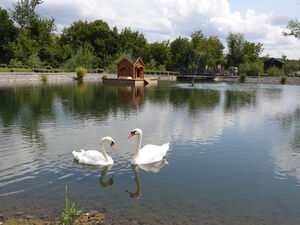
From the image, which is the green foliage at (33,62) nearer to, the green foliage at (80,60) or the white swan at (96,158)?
the green foliage at (80,60)

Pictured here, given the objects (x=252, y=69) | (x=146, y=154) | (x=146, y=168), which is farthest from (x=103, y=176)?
(x=252, y=69)

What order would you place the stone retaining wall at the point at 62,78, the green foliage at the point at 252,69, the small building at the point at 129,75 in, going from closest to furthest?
the stone retaining wall at the point at 62,78
the small building at the point at 129,75
the green foliage at the point at 252,69

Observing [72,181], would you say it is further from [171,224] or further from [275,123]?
[275,123]

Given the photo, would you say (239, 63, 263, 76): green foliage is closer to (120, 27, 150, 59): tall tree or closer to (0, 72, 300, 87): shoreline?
(0, 72, 300, 87): shoreline

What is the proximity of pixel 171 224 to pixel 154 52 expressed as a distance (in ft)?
359

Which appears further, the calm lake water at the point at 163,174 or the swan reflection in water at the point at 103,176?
the swan reflection in water at the point at 103,176

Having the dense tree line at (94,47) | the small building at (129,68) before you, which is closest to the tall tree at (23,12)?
the dense tree line at (94,47)

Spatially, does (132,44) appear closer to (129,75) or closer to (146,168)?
(129,75)

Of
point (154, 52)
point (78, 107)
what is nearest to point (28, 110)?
point (78, 107)

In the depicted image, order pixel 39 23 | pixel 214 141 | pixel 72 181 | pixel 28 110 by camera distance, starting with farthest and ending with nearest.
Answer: pixel 39 23, pixel 28 110, pixel 214 141, pixel 72 181

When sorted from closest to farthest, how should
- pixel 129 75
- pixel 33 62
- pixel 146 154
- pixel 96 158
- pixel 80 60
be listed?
1. pixel 96 158
2. pixel 146 154
3. pixel 129 75
4. pixel 33 62
5. pixel 80 60

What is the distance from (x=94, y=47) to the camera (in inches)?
3819

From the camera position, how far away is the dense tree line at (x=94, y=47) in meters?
76.8

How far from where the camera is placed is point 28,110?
22406mm
